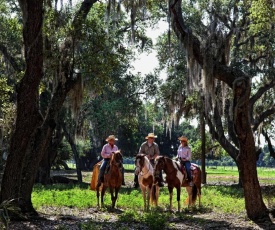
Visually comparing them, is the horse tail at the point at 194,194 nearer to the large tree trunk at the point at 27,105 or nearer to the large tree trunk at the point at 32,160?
the large tree trunk at the point at 32,160

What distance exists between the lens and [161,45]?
25172 millimetres

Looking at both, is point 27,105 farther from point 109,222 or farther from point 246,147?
point 246,147

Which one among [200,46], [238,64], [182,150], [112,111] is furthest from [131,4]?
[112,111]

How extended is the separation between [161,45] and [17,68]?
8.72 metres

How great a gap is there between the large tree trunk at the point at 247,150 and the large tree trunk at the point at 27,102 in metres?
4.60

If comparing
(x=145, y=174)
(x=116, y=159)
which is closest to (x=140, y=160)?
(x=145, y=174)

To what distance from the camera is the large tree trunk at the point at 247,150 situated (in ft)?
36.8

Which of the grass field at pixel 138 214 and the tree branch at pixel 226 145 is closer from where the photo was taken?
the grass field at pixel 138 214

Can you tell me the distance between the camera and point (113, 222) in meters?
10.7

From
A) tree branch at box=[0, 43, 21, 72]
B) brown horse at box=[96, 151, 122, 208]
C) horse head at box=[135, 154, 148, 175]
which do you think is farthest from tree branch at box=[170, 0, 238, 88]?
tree branch at box=[0, 43, 21, 72]

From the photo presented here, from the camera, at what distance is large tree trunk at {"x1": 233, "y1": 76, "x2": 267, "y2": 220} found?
11219 millimetres

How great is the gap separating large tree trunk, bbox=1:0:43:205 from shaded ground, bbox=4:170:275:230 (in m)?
0.91

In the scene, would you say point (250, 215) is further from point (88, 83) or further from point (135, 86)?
point (135, 86)

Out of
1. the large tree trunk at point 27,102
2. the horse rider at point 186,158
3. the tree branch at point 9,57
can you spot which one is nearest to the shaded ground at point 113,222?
the large tree trunk at point 27,102
